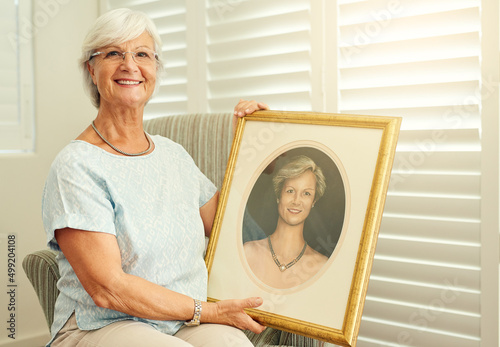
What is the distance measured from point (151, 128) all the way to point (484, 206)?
4.16ft

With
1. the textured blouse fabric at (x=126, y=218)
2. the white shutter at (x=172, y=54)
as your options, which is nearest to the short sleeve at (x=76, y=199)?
the textured blouse fabric at (x=126, y=218)

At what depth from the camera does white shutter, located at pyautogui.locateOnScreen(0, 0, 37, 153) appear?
2650mm

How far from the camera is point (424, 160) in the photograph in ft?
6.12

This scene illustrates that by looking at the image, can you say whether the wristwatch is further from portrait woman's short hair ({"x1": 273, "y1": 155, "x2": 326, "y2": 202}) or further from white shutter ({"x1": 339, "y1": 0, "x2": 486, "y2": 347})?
white shutter ({"x1": 339, "y1": 0, "x2": 486, "y2": 347})

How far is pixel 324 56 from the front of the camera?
208 cm

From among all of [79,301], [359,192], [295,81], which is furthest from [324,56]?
[79,301]

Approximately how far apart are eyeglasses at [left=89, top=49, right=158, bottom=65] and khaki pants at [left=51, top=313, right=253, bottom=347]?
724 millimetres

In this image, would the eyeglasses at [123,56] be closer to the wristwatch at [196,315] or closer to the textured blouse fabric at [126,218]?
the textured blouse fabric at [126,218]

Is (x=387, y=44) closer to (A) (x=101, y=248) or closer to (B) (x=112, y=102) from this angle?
(B) (x=112, y=102)

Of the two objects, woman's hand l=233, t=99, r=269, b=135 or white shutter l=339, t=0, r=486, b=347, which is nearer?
woman's hand l=233, t=99, r=269, b=135

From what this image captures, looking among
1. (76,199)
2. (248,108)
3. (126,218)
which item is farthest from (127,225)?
(248,108)

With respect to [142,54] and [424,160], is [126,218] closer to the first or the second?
[142,54]

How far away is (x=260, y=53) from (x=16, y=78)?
4.42 ft

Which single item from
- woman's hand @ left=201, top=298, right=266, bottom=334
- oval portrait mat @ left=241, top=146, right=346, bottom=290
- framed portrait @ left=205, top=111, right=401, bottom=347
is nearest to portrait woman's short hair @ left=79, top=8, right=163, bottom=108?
framed portrait @ left=205, top=111, right=401, bottom=347
